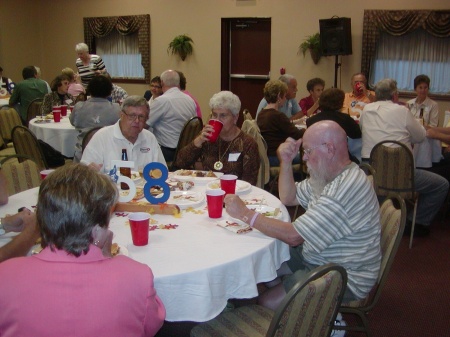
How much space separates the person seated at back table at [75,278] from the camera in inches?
46.7

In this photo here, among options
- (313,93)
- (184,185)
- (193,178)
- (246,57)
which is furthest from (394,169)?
(246,57)

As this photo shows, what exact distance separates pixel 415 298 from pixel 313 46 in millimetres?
5314

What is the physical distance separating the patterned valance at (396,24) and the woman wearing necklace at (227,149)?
15.4 ft

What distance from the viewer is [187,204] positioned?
2.41 meters

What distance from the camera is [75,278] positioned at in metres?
1.21

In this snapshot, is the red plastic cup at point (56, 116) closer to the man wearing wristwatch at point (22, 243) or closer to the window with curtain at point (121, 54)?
the man wearing wristwatch at point (22, 243)

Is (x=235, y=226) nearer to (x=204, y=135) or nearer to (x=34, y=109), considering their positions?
(x=204, y=135)

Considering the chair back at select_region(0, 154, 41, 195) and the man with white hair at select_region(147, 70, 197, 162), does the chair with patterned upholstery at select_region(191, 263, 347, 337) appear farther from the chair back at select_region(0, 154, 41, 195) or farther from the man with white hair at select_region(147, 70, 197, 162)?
the man with white hair at select_region(147, 70, 197, 162)

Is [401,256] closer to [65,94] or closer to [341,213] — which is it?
[341,213]

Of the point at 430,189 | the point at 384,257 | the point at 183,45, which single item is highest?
the point at 183,45

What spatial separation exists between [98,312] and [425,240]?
12.2ft

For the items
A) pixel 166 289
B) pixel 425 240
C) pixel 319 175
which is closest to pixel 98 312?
pixel 166 289

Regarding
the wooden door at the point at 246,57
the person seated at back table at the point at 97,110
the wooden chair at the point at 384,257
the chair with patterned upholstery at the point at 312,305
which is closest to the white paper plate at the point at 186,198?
the wooden chair at the point at 384,257

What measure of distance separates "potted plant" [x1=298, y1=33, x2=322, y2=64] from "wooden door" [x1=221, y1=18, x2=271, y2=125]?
29.3 inches
